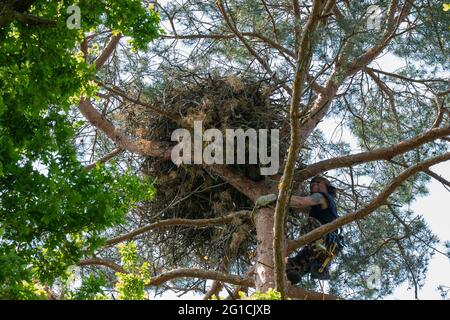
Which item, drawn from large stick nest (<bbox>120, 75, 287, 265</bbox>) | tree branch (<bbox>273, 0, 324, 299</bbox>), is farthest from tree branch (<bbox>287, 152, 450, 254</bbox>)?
large stick nest (<bbox>120, 75, 287, 265</bbox>)

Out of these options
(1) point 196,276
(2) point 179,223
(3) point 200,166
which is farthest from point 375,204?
(3) point 200,166

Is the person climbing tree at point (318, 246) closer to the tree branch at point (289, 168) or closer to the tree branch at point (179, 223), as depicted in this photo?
the tree branch at point (179, 223)

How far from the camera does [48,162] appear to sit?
674 cm

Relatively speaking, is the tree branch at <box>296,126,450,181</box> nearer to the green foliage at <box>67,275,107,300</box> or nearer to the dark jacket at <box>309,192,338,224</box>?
the dark jacket at <box>309,192,338,224</box>

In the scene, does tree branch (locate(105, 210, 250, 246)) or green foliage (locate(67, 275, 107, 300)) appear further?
tree branch (locate(105, 210, 250, 246))

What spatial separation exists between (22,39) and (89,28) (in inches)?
19.9

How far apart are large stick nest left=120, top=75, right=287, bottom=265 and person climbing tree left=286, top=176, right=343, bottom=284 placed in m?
0.50

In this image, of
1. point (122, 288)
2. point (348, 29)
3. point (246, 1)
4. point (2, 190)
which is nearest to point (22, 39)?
point (2, 190)

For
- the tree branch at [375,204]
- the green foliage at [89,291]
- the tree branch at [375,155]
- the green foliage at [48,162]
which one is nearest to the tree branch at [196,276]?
the tree branch at [375,204]

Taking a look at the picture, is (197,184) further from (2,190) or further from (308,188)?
(2,190)

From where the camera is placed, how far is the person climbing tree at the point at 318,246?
9.14 metres

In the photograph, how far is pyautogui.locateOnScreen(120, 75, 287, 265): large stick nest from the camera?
9.61 metres

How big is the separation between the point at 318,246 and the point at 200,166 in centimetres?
143

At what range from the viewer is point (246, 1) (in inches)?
426
